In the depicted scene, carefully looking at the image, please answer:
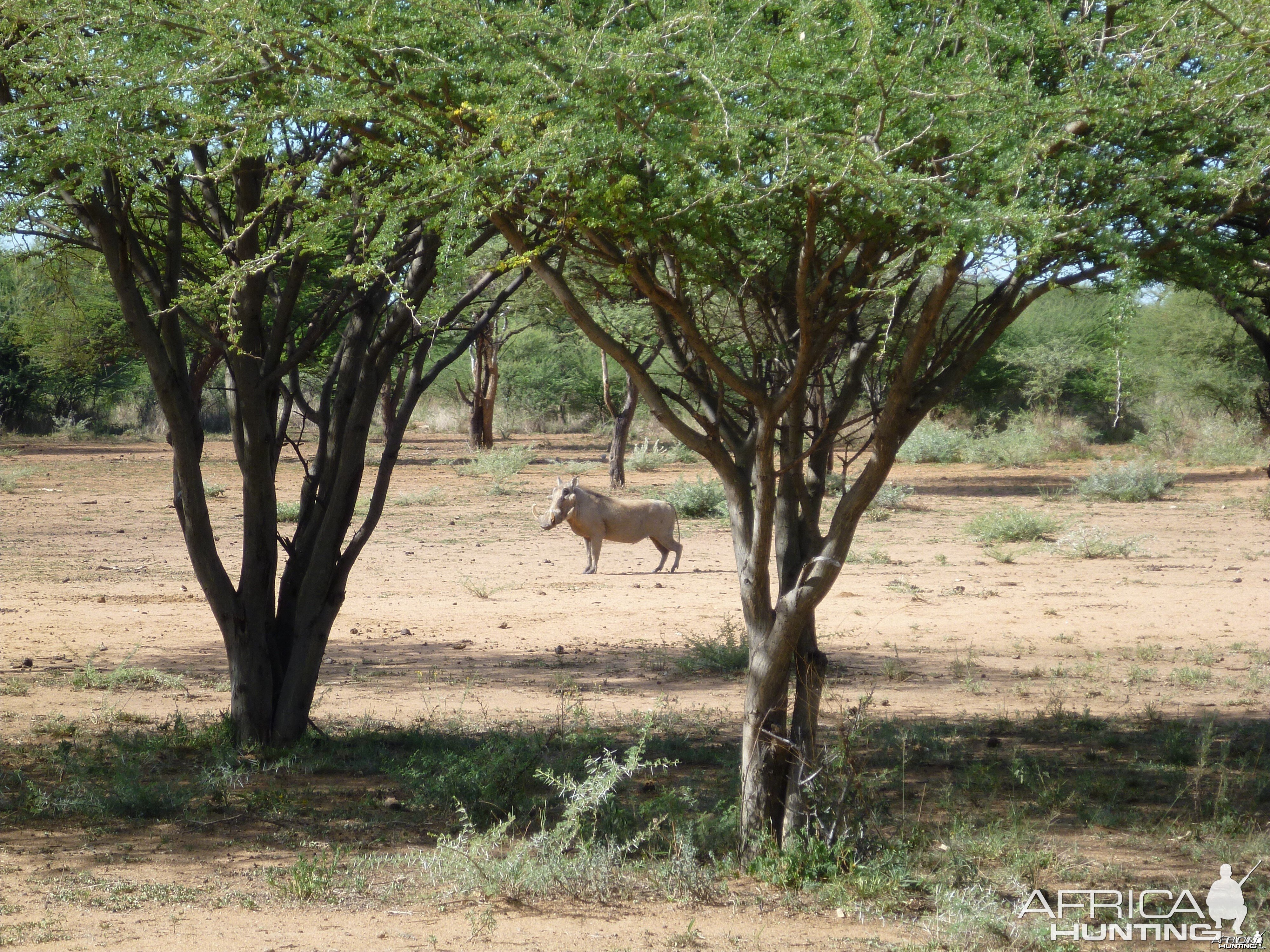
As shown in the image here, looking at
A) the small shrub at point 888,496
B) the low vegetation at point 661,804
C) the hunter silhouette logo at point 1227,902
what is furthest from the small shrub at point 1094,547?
the hunter silhouette logo at point 1227,902

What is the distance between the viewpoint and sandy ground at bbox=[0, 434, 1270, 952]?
390 centimetres

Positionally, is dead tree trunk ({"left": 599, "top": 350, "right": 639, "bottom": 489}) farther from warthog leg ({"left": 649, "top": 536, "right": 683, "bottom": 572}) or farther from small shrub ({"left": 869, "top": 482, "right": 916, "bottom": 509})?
warthog leg ({"left": 649, "top": 536, "right": 683, "bottom": 572})

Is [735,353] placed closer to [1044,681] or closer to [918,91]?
[918,91]

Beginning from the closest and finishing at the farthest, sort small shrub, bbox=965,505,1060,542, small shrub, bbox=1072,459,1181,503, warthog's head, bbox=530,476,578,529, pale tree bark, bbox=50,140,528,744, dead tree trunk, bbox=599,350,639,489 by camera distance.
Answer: pale tree bark, bbox=50,140,528,744
warthog's head, bbox=530,476,578,529
small shrub, bbox=965,505,1060,542
small shrub, bbox=1072,459,1181,503
dead tree trunk, bbox=599,350,639,489

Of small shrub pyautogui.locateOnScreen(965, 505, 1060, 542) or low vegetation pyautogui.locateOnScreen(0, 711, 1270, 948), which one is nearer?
low vegetation pyautogui.locateOnScreen(0, 711, 1270, 948)

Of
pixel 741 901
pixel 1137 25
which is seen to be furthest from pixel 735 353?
pixel 741 901

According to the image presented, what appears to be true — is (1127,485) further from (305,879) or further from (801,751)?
(305,879)

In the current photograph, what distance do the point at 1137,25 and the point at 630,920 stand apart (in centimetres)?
371

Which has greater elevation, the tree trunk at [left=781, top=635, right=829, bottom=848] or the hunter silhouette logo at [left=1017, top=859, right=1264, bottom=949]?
the tree trunk at [left=781, top=635, right=829, bottom=848]

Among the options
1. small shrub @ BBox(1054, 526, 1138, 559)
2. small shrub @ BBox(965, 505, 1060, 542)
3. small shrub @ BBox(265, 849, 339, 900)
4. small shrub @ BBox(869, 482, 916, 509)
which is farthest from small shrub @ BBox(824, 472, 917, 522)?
small shrub @ BBox(265, 849, 339, 900)

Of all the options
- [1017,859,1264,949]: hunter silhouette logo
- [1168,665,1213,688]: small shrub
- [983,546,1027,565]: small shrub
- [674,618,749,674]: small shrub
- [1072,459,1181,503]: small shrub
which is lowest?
[674,618,749,674]: small shrub

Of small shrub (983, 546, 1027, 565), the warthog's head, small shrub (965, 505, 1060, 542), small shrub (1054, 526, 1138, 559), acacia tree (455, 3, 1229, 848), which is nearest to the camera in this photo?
acacia tree (455, 3, 1229, 848)

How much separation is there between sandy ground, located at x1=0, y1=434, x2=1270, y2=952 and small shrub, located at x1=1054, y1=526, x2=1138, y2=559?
18 centimetres

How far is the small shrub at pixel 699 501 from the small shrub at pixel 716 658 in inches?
471
